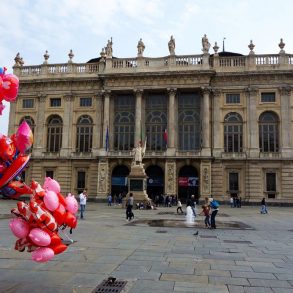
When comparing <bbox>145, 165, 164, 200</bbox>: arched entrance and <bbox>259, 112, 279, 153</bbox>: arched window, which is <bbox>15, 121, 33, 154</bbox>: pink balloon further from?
<bbox>259, 112, 279, 153</bbox>: arched window

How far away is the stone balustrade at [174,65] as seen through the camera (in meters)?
48.6

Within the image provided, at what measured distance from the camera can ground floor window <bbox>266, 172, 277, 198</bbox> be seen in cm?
4619

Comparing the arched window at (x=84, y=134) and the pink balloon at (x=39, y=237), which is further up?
the arched window at (x=84, y=134)

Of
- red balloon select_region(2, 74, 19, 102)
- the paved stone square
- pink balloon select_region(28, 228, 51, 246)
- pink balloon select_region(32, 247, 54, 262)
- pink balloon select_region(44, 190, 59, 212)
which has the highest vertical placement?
red balloon select_region(2, 74, 19, 102)

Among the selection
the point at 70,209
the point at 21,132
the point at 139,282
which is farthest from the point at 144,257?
the point at 21,132

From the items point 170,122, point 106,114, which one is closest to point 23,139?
point 170,122

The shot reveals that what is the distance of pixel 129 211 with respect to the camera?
22.3 metres

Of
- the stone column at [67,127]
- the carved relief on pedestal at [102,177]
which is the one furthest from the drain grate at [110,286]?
the stone column at [67,127]

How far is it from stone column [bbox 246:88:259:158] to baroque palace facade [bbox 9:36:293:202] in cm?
12

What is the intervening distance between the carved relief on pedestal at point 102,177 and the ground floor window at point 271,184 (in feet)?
68.6

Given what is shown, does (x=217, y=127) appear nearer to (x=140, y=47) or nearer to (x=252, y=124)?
(x=252, y=124)

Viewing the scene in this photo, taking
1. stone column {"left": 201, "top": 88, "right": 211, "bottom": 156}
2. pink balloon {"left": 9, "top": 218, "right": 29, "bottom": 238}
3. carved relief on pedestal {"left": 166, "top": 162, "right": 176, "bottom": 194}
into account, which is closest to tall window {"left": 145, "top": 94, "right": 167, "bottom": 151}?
carved relief on pedestal {"left": 166, "top": 162, "right": 176, "bottom": 194}

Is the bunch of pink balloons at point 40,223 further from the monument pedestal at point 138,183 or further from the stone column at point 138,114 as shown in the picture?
the stone column at point 138,114

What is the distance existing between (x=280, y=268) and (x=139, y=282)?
3.78m
